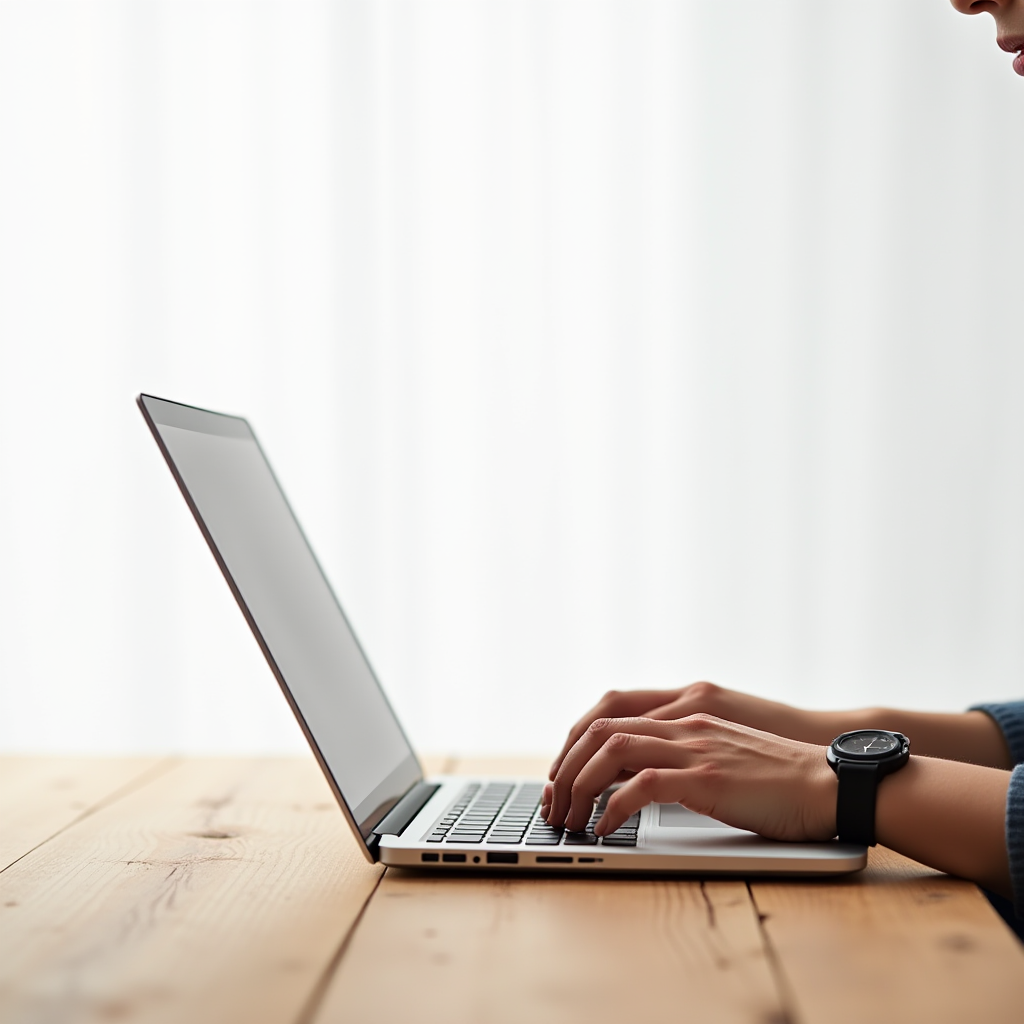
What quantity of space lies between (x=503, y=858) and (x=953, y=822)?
0.92 ft

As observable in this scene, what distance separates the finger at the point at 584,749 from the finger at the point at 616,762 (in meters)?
0.01

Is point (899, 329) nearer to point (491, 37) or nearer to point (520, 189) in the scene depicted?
point (520, 189)

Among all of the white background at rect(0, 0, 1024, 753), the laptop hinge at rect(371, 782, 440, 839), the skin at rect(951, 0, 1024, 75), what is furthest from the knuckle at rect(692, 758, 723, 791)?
the white background at rect(0, 0, 1024, 753)

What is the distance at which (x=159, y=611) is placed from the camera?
2535 millimetres

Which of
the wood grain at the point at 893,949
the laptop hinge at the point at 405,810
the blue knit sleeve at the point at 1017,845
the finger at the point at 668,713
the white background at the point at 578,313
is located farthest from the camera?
the white background at the point at 578,313

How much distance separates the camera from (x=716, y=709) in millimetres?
975

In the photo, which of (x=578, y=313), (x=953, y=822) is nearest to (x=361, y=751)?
(x=953, y=822)

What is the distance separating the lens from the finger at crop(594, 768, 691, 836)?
28.9 inches

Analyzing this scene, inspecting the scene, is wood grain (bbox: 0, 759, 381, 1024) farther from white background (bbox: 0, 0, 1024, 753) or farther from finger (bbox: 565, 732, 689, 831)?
white background (bbox: 0, 0, 1024, 753)

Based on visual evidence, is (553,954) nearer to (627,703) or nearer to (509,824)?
(509,824)

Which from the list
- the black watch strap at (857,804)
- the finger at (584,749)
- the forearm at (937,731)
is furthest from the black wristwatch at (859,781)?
the forearm at (937,731)

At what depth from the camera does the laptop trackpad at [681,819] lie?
81 cm

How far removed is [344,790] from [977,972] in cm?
→ 40

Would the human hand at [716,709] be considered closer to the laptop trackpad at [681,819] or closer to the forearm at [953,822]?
the laptop trackpad at [681,819]
